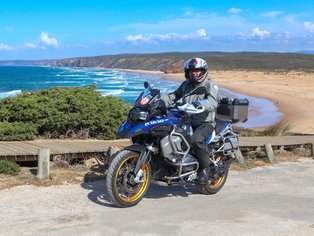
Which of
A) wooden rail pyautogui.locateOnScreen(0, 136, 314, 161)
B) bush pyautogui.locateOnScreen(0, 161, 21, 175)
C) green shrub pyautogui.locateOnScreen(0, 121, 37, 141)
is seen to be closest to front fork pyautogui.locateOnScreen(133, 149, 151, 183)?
bush pyautogui.locateOnScreen(0, 161, 21, 175)

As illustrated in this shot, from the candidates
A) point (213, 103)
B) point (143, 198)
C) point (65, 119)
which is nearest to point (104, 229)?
point (143, 198)

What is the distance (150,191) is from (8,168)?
2.29 meters

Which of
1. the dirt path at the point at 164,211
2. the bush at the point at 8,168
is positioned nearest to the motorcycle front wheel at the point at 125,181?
the dirt path at the point at 164,211

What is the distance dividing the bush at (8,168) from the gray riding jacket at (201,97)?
276 cm

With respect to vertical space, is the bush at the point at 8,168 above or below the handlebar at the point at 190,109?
below

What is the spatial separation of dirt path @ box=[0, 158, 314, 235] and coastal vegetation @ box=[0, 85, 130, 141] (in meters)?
3.40

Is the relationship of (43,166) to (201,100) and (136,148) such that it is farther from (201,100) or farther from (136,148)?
(201,100)

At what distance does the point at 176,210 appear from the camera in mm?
5773

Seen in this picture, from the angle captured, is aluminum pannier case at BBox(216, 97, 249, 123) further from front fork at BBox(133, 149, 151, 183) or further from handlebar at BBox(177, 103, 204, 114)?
front fork at BBox(133, 149, 151, 183)

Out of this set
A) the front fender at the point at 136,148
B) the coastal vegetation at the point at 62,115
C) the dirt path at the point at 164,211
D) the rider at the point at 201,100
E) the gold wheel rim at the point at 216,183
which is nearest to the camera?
the dirt path at the point at 164,211

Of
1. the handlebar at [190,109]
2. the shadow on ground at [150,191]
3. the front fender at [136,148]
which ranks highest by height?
the handlebar at [190,109]

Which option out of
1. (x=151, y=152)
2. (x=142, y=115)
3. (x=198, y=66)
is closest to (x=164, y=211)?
(x=151, y=152)

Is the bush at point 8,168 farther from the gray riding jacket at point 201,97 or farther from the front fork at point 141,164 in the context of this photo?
the gray riding jacket at point 201,97

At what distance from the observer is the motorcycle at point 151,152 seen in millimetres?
5598
